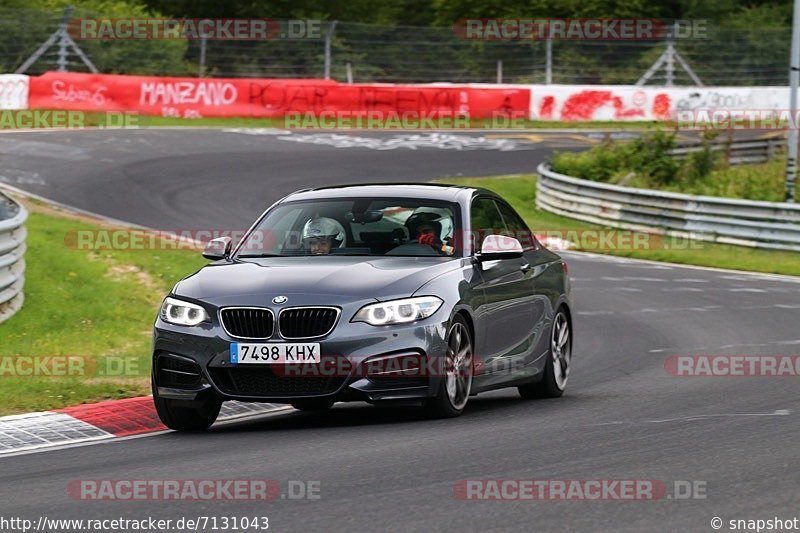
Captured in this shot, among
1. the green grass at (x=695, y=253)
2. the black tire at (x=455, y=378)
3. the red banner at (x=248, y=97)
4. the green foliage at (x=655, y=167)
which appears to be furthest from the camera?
the red banner at (x=248, y=97)

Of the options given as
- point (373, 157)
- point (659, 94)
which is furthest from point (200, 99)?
point (659, 94)

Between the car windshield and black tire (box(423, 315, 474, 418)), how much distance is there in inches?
Answer: 27.8

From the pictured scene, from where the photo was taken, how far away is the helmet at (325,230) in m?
10.5

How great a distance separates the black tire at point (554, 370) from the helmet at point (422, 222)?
157 cm

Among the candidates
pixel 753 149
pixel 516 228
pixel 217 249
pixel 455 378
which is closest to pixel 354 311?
pixel 455 378

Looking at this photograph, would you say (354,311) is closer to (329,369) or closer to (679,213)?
(329,369)

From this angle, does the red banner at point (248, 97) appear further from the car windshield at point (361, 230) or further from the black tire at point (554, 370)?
the car windshield at point (361, 230)

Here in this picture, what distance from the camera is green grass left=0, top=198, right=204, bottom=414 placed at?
11.5 meters

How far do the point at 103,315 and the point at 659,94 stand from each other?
32.8 metres

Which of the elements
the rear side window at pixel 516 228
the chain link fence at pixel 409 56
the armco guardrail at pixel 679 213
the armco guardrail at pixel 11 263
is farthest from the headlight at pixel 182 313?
the chain link fence at pixel 409 56

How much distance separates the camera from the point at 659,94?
46562mm

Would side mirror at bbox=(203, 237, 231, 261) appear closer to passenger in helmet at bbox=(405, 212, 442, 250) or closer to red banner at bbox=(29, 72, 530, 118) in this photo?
passenger in helmet at bbox=(405, 212, 442, 250)

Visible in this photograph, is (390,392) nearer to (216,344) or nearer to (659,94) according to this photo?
(216,344)

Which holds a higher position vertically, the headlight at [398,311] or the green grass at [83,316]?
the headlight at [398,311]
